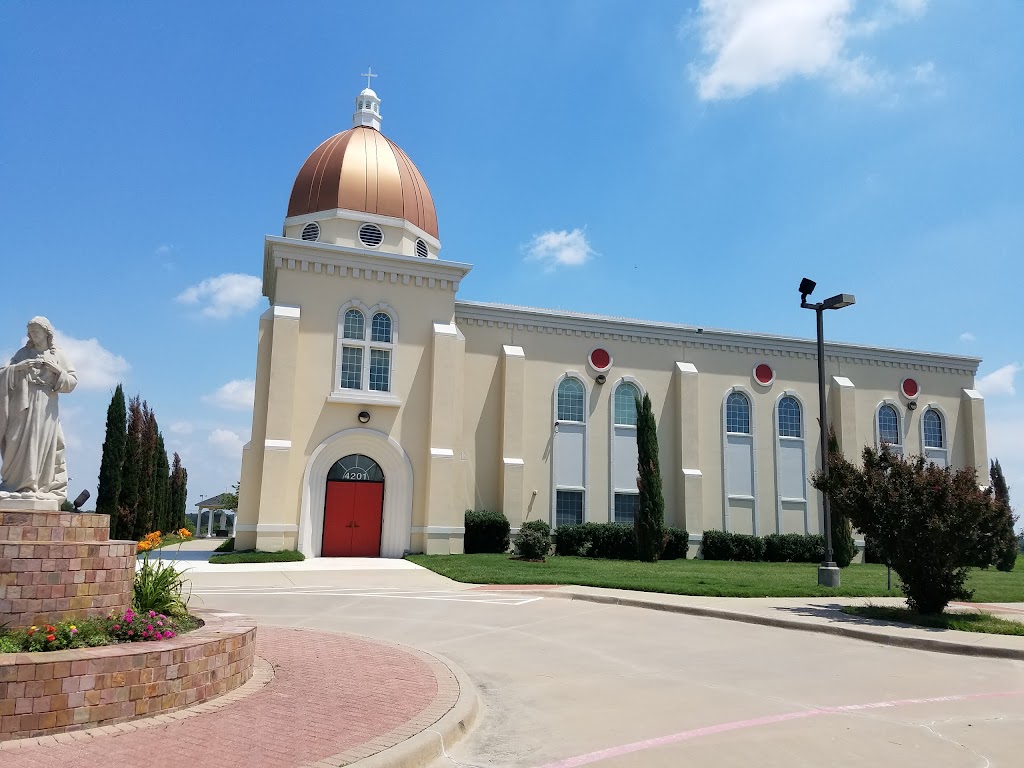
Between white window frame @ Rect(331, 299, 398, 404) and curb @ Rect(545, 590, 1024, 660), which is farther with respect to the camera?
white window frame @ Rect(331, 299, 398, 404)

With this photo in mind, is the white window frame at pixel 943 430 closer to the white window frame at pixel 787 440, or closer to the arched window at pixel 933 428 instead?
the arched window at pixel 933 428

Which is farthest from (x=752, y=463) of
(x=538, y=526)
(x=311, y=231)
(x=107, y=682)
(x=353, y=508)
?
(x=107, y=682)

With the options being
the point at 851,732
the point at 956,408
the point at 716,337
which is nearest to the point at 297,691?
the point at 851,732

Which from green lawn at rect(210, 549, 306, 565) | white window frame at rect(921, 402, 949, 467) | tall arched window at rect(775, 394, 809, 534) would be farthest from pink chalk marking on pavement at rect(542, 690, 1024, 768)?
white window frame at rect(921, 402, 949, 467)

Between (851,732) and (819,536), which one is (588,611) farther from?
(819,536)

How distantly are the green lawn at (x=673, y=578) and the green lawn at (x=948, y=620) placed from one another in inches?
102

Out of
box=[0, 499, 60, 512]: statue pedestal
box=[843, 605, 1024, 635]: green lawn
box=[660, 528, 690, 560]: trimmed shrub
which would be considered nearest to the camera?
box=[0, 499, 60, 512]: statue pedestal

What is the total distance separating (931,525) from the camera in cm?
1238

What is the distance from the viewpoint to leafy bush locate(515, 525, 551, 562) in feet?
75.0

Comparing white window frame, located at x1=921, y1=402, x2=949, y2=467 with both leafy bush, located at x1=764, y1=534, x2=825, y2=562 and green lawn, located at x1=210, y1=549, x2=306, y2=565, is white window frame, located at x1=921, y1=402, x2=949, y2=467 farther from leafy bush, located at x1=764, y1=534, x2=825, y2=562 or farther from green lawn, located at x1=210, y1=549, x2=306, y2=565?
green lawn, located at x1=210, y1=549, x2=306, y2=565

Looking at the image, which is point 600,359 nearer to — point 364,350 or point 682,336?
point 682,336

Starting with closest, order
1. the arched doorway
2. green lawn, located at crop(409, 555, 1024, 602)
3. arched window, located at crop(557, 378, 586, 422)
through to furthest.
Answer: green lawn, located at crop(409, 555, 1024, 602) < the arched doorway < arched window, located at crop(557, 378, 586, 422)

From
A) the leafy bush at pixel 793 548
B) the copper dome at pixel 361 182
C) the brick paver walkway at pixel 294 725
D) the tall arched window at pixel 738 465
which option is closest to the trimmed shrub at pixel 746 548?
the leafy bush at pixel 793 548

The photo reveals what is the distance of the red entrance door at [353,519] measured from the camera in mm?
24375
